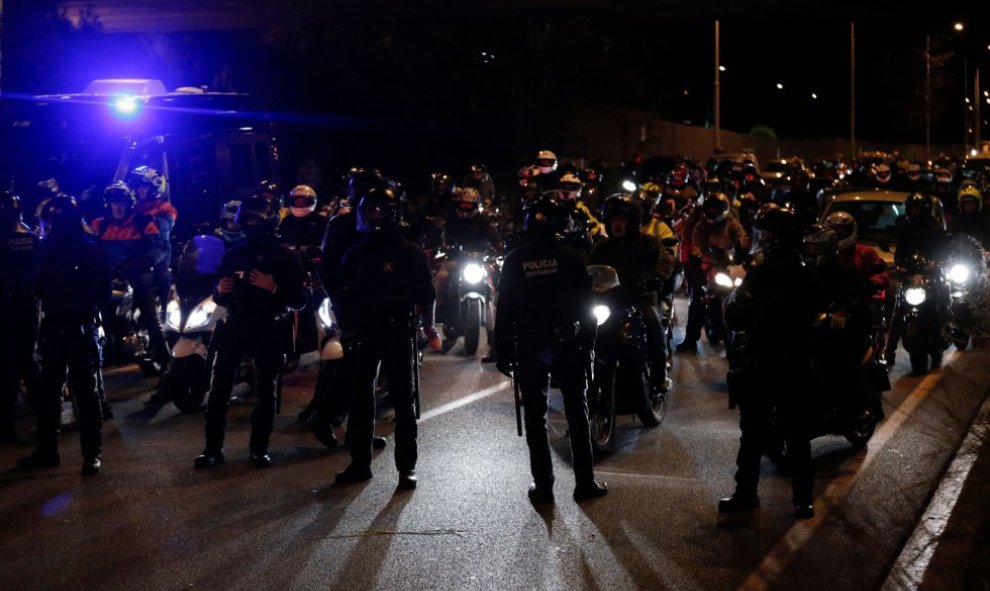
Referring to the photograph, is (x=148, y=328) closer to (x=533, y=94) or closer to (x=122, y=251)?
(x=122, y=251)

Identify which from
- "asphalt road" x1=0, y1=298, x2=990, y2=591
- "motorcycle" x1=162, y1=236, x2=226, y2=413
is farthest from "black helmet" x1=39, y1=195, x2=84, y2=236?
"asphalt road" x1=0, y1=298, x2=990, y2=591

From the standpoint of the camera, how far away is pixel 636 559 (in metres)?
6.83

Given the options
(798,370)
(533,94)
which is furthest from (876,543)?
(533,94)

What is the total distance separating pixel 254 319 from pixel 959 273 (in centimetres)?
826

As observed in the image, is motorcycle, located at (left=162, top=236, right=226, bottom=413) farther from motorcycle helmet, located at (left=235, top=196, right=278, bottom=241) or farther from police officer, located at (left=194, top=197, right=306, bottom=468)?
motorcycle helmet, located at (left=235, top=196, right=278, bottom=241)

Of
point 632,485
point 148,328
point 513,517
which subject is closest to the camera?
point 513,517

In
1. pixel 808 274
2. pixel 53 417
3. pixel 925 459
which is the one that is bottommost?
pixel 925 459

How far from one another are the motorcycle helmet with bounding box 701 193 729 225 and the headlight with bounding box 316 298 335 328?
17.5ft

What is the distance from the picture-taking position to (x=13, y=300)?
33.3 ft

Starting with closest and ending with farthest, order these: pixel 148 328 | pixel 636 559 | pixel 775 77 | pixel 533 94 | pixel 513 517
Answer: pixel 636 559
pixel 513 517
pixel 148 328
pixel 533 94
pixel 775 77

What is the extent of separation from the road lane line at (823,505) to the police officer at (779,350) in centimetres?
30

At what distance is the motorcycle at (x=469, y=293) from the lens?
14.3 metres

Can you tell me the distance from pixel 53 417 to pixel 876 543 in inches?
215

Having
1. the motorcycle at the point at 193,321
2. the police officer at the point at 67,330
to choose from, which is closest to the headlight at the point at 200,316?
the motorcycle at the point at 193,321
